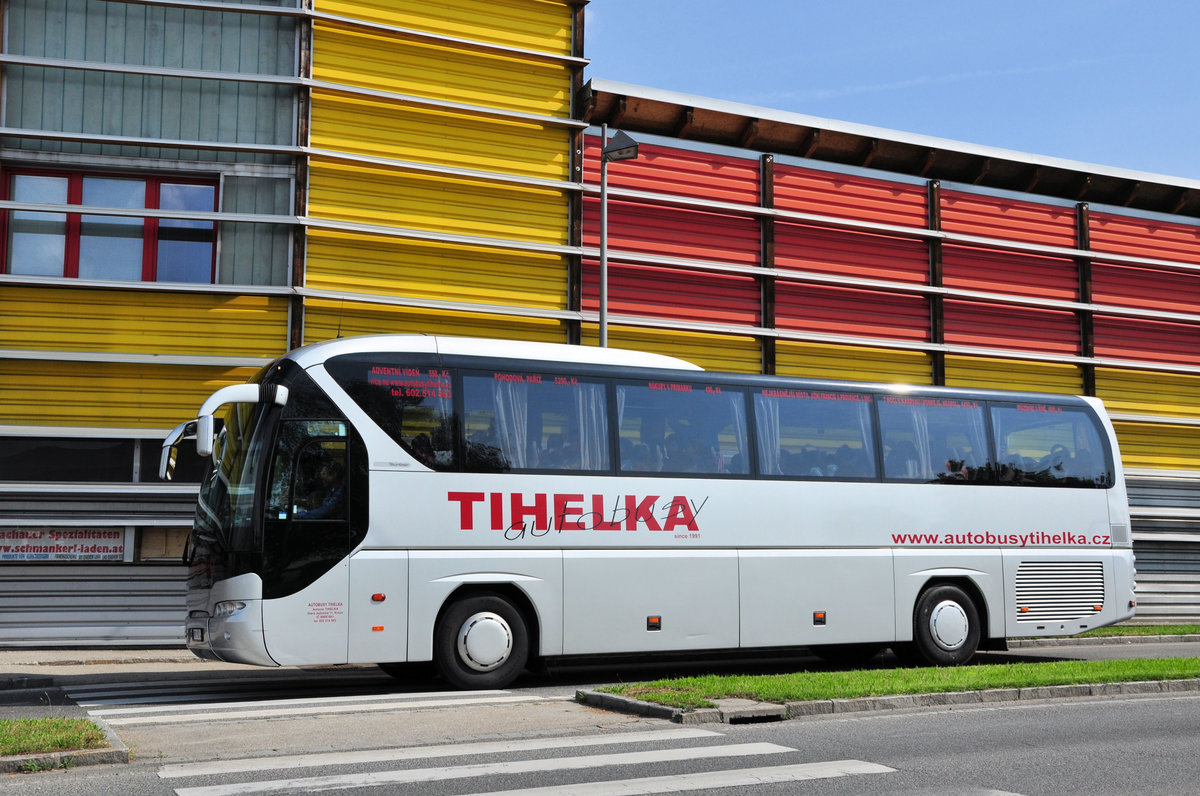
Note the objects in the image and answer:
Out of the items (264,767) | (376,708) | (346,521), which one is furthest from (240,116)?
(264,767)

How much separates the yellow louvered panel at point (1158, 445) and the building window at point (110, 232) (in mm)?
17995

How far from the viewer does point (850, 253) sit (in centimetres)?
2338

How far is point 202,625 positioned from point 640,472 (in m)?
4.83

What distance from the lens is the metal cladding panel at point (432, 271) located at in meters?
19.5

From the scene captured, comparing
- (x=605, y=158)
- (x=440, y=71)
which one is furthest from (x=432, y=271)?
(x=605, y=158)

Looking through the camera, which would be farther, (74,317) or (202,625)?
(74,317)

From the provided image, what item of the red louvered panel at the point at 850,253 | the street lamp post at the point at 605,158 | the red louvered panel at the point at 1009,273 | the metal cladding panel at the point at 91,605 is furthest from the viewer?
the red louvered panel at the point at 1009,273

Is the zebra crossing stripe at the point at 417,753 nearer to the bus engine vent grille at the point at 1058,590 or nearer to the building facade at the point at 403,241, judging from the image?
the bus engine vent grille at the point at 1058,590

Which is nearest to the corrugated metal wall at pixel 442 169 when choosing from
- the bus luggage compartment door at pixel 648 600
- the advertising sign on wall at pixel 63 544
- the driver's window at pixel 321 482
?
the advertising sign on wall at pixel 63 544

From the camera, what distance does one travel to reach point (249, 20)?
63.7 feet

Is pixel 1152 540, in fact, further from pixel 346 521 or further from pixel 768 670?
pixel 346 521

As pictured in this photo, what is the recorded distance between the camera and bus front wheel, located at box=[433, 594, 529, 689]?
1255 cm

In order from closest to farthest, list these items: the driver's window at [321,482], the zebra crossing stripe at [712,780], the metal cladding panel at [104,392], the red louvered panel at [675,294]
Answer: the zebra crossing stripe at [712,780], the driver's window at [321,482], the metal cladding panel at [104,392], the red louvered panel at [675,294]

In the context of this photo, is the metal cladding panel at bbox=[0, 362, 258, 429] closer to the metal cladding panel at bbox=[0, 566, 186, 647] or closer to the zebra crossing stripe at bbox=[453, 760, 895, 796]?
the metal cladding panel at bbox=[0, 566, 186, 647]
